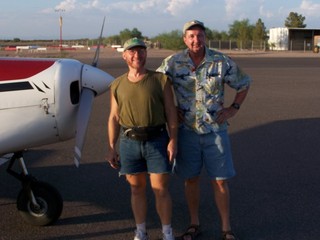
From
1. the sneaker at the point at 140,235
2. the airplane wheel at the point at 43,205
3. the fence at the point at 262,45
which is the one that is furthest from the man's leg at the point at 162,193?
the fence at the point at 262,45

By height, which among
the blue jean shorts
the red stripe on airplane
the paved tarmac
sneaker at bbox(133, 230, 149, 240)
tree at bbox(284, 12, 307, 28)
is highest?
tree at bbox(284, 12, 307, 28)

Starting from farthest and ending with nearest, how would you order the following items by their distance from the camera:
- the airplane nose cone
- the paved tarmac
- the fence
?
the fence
the paved tarmac
the airplane nose cone

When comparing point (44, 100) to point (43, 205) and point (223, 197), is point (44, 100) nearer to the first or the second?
point (43, 205)

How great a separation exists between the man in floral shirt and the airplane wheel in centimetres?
125

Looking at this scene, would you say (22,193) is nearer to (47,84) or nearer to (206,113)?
(47,84)

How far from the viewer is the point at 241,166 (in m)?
6.44

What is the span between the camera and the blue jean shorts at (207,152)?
157 inches

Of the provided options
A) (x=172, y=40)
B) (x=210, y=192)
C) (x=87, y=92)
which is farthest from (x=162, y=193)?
(x=172, y=40)

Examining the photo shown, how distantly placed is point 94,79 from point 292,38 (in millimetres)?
74443

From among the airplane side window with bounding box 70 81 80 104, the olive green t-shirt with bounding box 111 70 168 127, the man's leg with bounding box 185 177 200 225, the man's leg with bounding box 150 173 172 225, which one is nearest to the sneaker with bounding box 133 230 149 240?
the man's leg with bounding box 150 173 172 225

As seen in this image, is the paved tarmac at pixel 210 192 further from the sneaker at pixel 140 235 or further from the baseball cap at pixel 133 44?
the baseball cap at pixel 133 44

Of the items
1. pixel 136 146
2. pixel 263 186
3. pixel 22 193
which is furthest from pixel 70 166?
pixel 136 146

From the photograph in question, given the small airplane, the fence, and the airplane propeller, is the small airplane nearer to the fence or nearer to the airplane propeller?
the airplane propeller

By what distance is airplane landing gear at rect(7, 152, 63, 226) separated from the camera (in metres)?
4.54
